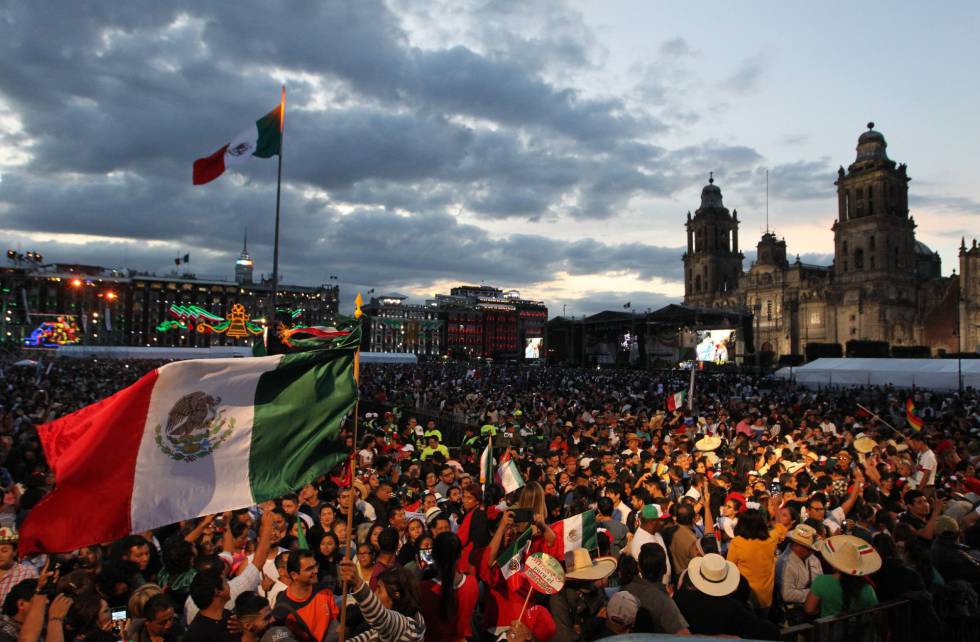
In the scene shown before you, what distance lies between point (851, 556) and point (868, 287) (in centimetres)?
8085

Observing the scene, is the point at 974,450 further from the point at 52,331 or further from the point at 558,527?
the point at 52,331

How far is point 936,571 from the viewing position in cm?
582

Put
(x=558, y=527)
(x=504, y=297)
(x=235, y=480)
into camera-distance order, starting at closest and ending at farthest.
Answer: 1. (x=235, y=480)
2. (x=558, y=527)
3. (x=504, y=297)

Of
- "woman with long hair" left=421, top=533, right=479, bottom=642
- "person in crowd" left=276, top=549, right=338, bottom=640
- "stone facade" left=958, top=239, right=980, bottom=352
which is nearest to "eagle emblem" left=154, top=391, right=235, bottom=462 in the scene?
"person in crowd" left=276, top=549, right=338, bottom=640

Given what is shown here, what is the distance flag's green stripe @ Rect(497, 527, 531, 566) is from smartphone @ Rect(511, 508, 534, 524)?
1.53 feet

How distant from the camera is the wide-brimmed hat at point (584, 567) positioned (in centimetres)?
447

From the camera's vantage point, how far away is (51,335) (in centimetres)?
7888

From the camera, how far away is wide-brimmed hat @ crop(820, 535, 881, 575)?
502cm

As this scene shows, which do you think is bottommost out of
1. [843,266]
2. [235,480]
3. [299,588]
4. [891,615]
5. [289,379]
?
[891,615]

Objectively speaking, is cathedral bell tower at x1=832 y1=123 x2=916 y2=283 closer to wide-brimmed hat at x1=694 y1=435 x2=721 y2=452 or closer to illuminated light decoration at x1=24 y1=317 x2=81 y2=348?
wide-brimmed hat at x1=694 y1=435 x2=721 y2=452

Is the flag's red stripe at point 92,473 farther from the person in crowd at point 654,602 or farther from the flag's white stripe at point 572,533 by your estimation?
the person in crowd at point 654,602

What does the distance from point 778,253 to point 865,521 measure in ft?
321

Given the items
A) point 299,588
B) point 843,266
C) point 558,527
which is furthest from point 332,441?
point 843,266

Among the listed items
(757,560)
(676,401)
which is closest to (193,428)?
(757,560)
